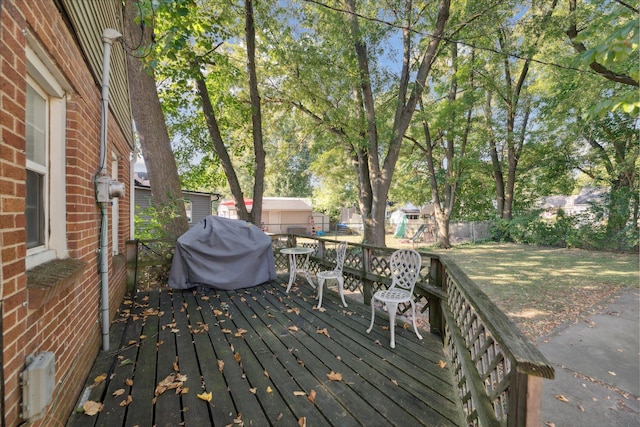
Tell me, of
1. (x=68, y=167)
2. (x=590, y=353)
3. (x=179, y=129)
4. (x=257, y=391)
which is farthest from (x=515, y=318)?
(x=179, y=129)

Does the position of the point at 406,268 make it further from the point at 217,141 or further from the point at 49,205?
the point at 217,141

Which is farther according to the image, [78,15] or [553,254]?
[553,254]

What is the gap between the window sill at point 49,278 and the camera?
55.6 inches

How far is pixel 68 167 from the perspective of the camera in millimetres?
2189

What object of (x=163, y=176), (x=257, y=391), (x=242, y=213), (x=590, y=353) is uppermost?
(x=163, y=176)

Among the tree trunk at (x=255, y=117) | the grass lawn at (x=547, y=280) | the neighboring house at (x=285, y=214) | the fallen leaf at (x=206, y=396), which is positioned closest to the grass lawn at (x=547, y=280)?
the grass lawn at (x=547, y=280)

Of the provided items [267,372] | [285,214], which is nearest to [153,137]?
[267,372]

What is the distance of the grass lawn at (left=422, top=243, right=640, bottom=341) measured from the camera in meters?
5.08

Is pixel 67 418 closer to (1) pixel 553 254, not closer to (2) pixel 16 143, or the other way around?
(2) pixel 16 143

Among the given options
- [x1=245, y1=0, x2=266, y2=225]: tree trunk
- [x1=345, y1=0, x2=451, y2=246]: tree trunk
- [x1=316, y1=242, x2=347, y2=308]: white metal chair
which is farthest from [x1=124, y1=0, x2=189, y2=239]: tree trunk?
[x1=345, y1=0, x2=451, y2=246]: tree trunk

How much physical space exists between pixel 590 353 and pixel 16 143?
5763mm

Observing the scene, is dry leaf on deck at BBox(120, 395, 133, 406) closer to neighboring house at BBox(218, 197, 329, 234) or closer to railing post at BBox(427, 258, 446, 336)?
railing post at BBox(427, 258, 446, 336)

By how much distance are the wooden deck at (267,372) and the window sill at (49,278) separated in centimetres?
100

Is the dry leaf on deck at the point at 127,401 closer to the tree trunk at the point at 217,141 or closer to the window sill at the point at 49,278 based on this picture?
the window sill at the point at 49,278
